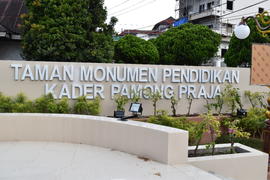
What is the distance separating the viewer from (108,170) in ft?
13.1

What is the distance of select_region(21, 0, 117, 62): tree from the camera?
866 cm

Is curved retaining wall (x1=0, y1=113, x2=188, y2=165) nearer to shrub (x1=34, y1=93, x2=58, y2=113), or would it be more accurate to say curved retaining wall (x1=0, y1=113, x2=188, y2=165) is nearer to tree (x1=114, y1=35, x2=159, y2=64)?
shrub (x1=34, y1=93, x2=58, y2=113)

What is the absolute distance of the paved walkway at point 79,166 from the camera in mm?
3721

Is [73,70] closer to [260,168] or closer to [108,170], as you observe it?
[108,170]

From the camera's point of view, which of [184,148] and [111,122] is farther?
[111,122]

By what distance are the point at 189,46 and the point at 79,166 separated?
55.1 feet

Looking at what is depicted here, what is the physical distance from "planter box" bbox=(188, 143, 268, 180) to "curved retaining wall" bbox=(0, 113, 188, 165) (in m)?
0.38

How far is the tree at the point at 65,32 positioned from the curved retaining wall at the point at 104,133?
12.6 ft

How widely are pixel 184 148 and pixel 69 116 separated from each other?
233 centimetres

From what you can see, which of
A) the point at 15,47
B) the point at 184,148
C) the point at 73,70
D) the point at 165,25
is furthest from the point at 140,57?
the point at 165,25

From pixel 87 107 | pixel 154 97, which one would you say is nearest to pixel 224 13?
pixel 154 97

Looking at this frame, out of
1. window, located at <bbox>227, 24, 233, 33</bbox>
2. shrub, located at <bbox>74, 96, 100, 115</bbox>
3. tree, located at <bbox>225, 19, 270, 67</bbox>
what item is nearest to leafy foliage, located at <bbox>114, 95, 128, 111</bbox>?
shrub, located at <bbox>74, 96, 100, 115</bbox>

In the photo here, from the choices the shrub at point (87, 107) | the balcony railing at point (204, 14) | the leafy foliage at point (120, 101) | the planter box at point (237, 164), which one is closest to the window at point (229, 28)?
the balcony railing at point (204, 14)

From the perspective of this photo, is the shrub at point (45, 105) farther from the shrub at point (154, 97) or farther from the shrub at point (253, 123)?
the shrub at point (253, 123)
